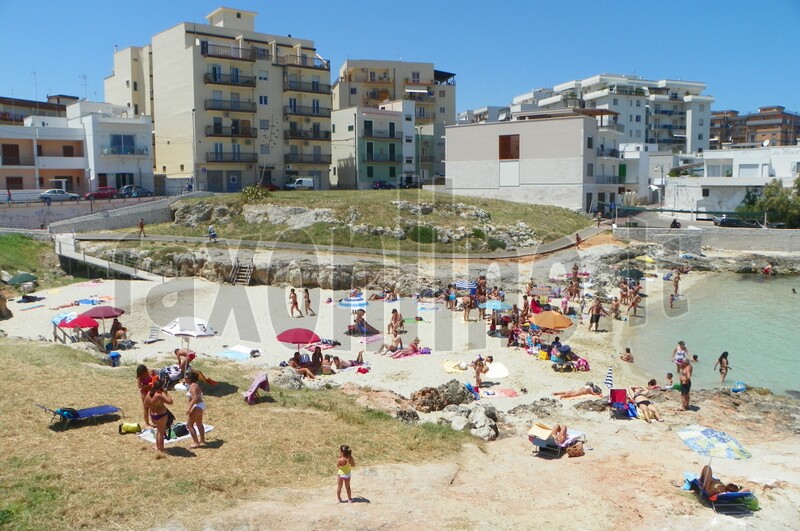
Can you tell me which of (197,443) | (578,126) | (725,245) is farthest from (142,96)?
(197,443)

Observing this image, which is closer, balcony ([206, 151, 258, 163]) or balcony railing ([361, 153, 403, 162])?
balcony ([206, 151, 258, 163])

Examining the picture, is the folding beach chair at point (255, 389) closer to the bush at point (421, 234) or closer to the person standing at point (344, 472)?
the person standing at point (344, 472)

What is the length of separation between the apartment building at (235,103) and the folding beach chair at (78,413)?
45186 mm

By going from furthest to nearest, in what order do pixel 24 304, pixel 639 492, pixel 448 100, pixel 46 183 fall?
pixel 448 100
pixel 46 183
pixel 24 304
pixel 639 492

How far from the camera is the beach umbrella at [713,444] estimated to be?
1304 cm

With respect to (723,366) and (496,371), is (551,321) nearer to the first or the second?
(496,371)

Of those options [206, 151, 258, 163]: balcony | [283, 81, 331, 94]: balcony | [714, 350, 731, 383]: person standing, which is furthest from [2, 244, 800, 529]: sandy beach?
[283, 81, 331, 94]: balcony

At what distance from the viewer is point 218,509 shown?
30.0 ft

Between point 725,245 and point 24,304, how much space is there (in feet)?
146

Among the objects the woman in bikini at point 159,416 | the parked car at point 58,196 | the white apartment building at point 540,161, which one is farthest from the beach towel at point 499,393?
the white apartment building at point 540,161

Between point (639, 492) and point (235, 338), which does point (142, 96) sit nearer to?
point (235, 338)

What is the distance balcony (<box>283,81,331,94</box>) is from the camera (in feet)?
197

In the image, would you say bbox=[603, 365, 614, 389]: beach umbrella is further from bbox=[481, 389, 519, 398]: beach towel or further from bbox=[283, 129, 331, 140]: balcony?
bbox=[283, 129, 331, 140]: balcony

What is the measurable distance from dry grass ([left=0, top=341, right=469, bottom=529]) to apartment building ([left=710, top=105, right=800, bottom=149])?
12359 cm
